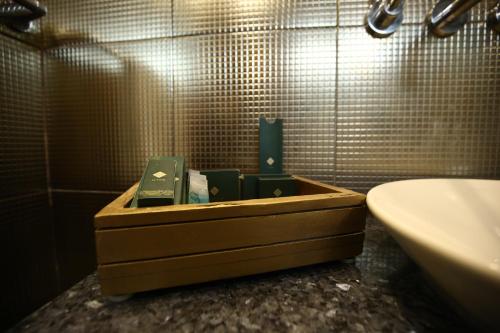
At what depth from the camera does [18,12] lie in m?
0.76

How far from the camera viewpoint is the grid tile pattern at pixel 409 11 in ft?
2.32

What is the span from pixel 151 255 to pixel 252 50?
74 centimetres

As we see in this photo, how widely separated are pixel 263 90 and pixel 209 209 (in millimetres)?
574

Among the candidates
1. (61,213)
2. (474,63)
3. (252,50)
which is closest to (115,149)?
(61,213)

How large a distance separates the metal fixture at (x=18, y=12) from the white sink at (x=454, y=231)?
1.19 metres

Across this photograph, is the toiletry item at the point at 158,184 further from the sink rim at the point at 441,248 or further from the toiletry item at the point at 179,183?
the sink rim at the point at 441,248

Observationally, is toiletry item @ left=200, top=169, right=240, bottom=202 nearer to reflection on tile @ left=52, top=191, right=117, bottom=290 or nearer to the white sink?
the white sink

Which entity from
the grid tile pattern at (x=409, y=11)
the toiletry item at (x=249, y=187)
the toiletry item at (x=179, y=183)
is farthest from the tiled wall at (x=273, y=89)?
the toiletry item at (x=179, y=183)

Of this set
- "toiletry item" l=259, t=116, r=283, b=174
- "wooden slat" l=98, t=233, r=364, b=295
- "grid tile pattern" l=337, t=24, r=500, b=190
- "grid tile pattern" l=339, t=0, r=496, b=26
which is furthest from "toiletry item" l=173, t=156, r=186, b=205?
"grid tile pattern" l=339, t=0, r=496, b=26

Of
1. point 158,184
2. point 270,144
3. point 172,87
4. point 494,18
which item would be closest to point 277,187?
Result: point 270,144

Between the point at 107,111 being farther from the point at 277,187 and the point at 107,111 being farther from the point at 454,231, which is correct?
the point at 454,231

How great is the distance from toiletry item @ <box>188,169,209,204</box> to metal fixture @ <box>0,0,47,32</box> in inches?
33.0

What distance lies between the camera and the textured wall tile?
2.49ft

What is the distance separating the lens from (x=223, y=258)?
35cm
